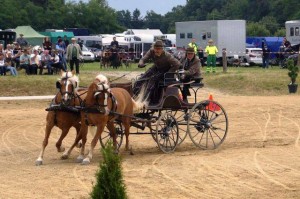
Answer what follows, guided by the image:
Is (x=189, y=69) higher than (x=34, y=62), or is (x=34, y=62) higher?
(x=189, y=69)

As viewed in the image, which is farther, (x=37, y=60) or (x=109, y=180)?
(x=37, y=60)

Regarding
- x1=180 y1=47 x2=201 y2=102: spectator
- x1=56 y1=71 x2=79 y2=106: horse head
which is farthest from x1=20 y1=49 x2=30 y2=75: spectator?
x1=56 y1=71 x2=79 y2=106: horse head

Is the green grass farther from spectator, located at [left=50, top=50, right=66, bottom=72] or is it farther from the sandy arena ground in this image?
the sandy arena ground

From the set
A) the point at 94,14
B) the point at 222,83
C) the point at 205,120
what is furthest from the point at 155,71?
the point at 94,14

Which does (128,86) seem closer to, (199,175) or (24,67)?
(199,175)

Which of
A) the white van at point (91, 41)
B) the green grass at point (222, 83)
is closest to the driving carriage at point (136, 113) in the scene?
the green grass at point (222, 83)

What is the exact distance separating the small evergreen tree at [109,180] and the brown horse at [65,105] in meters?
5.61

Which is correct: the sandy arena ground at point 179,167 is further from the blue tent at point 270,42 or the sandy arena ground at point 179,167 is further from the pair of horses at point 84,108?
the blue tent at point 270,42

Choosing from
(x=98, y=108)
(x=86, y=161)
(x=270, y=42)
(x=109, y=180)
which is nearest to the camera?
(x=109, y=180)

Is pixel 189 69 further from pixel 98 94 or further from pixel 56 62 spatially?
pixel 56 62

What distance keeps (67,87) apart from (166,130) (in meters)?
2.29

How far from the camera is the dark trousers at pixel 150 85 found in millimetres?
15727

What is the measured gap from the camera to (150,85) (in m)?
15.8

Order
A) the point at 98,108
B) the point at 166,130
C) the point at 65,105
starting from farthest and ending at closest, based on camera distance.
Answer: the point at 166,130
the point at 98,108
the point at 65,105
